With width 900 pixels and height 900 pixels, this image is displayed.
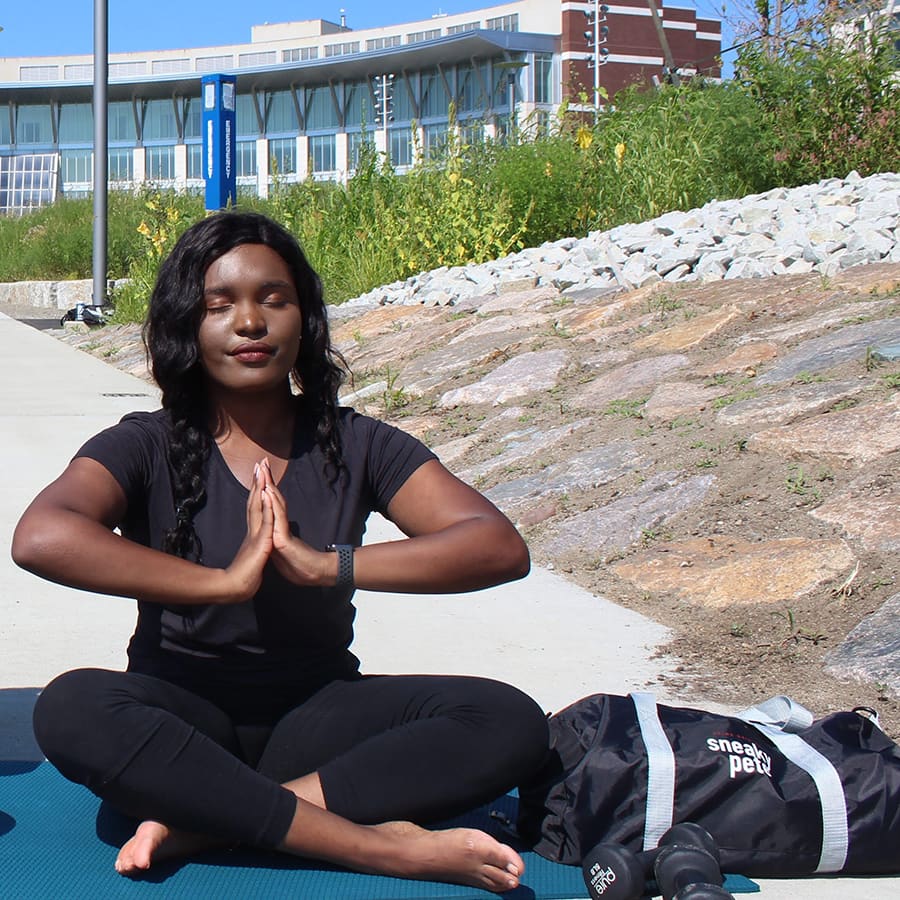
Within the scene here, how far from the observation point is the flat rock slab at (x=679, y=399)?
6090 millimetres

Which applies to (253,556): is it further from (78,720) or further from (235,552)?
(78,720)

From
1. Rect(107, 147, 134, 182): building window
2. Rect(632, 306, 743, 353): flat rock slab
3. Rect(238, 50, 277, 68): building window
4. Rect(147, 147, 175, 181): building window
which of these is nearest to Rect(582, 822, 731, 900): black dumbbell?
Rect(632, 306, 743, 353): flat rock slab

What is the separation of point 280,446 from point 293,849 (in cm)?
81

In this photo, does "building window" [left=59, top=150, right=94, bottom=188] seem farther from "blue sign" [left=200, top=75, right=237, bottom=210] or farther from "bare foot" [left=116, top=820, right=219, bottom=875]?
"bare foot" [left=116, top=820, right=219, bottom=875]

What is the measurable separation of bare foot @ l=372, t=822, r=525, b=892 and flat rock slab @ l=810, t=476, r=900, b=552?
2.39m

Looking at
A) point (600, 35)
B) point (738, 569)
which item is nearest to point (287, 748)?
point (738, 569)

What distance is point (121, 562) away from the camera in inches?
97.2

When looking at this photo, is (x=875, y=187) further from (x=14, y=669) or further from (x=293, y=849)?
(x=293, y=849)

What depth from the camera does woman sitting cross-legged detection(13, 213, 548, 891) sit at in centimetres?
243

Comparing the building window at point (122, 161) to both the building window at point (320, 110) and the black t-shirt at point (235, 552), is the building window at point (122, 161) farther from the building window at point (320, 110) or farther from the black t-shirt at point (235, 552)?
the black t-shirt at point (235, 552)

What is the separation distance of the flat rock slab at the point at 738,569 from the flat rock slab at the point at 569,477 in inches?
32.8

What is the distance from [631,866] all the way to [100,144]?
13305 millimetres

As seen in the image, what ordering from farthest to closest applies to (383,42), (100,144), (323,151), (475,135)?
(383,42) → (323,151) → (100,144) → (475,135)

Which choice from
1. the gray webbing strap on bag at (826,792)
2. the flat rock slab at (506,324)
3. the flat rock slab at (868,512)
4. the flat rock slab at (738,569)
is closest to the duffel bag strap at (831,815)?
the gray webbing strap on bag at (826,792)
